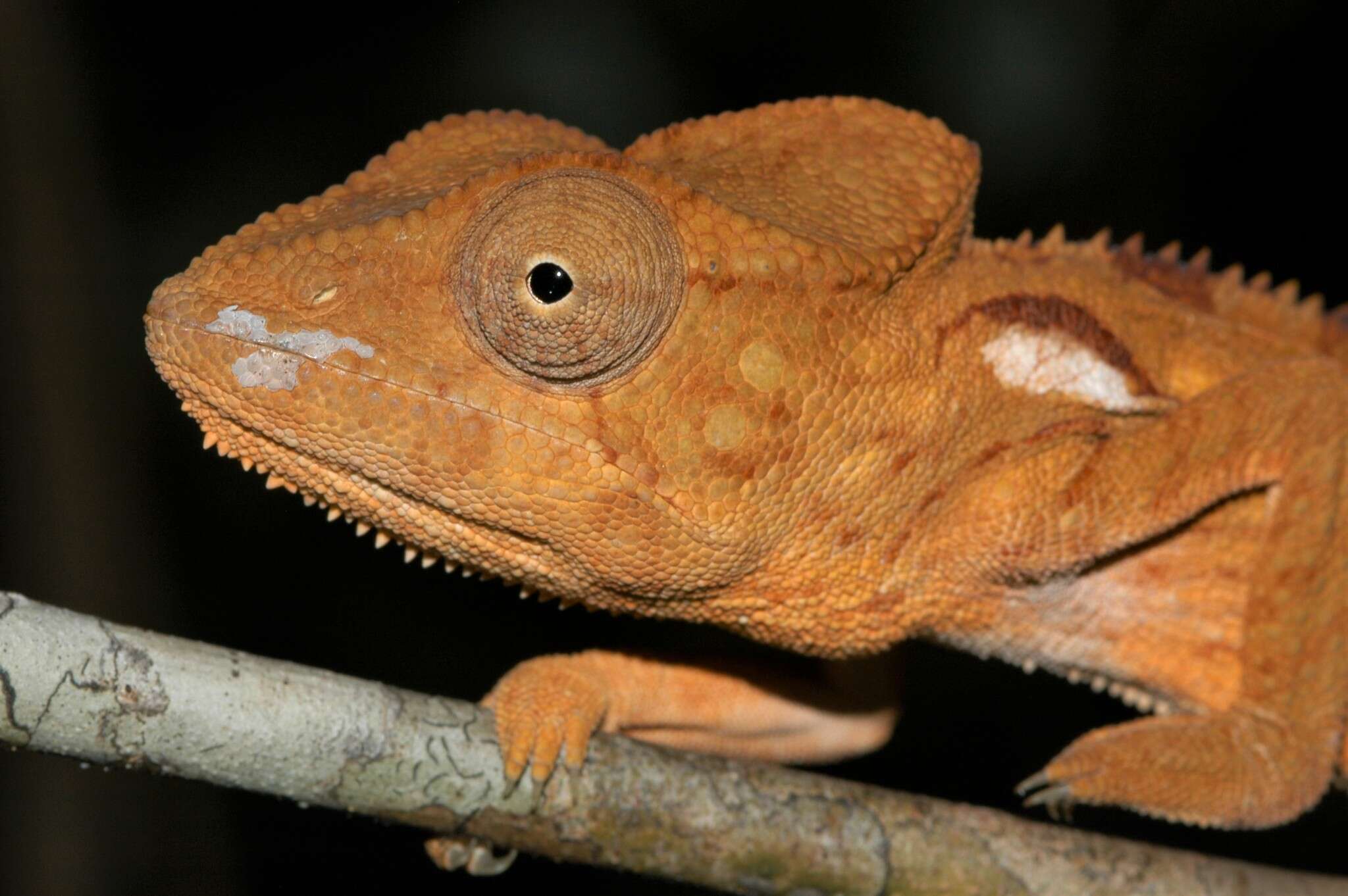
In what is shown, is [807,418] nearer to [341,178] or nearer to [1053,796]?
[1053,796]

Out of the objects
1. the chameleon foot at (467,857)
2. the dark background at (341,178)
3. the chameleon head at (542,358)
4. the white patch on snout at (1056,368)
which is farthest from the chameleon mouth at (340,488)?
the dark background at (341,178)

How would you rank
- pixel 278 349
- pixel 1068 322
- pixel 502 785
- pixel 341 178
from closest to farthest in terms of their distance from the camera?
1. pixel 278 349
2. pixel 502 785
3. pixel 1068 322
4. pixel 341 178

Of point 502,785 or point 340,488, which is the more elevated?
point 340,488

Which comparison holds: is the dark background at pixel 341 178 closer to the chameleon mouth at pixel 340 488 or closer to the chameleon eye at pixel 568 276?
the chameleon mouth at pixel 340 488

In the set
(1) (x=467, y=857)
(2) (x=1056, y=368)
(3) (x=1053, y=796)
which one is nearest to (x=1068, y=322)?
(2) (x=1056, y=368)

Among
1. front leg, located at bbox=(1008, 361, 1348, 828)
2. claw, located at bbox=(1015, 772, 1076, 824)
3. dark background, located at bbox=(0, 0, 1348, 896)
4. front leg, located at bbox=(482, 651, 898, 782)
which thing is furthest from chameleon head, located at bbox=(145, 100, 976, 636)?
dark background, located at bbox=(0, 0, 1348, 896)

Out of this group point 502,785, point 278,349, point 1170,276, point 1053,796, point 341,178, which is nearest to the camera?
point 278,349
